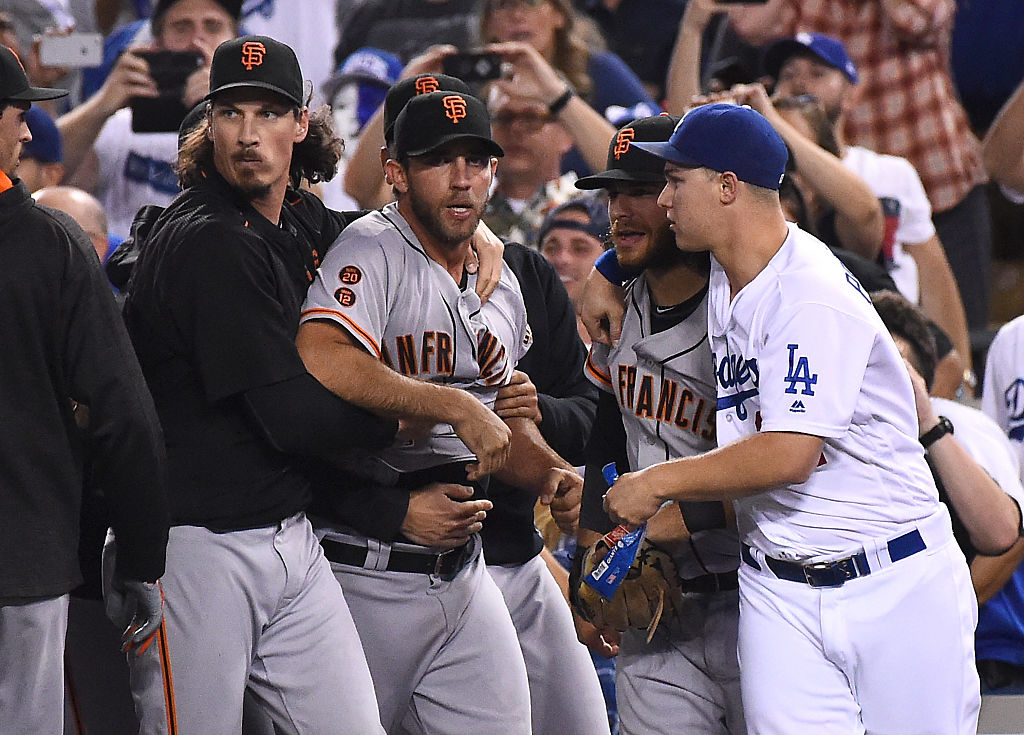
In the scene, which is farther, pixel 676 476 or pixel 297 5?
pixel 297 5

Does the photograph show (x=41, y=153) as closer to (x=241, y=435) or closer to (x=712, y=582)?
(x=241, y=435)

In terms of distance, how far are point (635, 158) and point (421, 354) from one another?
23.7 inches

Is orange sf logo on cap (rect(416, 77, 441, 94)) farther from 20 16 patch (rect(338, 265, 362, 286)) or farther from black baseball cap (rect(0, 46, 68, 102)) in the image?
black baseball cap (rect(0, 46, 68, 102))

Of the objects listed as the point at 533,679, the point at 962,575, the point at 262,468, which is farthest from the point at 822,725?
the point at 262,468

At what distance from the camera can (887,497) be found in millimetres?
2477

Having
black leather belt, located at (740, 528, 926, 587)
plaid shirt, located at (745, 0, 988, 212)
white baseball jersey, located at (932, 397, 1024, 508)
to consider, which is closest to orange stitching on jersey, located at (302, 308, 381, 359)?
black leather belt, located at (740, 528, 926, 587)

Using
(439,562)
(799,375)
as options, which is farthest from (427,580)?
(799,375)

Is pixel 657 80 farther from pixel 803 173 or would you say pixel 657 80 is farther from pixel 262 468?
pixel 262 468

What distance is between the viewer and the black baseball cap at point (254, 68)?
8.74 feet

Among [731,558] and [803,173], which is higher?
[803,173]

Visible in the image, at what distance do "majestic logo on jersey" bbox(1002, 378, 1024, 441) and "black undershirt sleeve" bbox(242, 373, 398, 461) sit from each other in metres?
2.45

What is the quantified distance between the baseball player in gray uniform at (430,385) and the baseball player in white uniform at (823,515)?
48 cm

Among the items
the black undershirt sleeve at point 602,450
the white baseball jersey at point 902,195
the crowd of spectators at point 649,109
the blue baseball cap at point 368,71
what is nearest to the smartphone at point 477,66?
the crowd of spectators at point 649,109

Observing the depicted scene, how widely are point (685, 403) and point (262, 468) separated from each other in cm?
87
